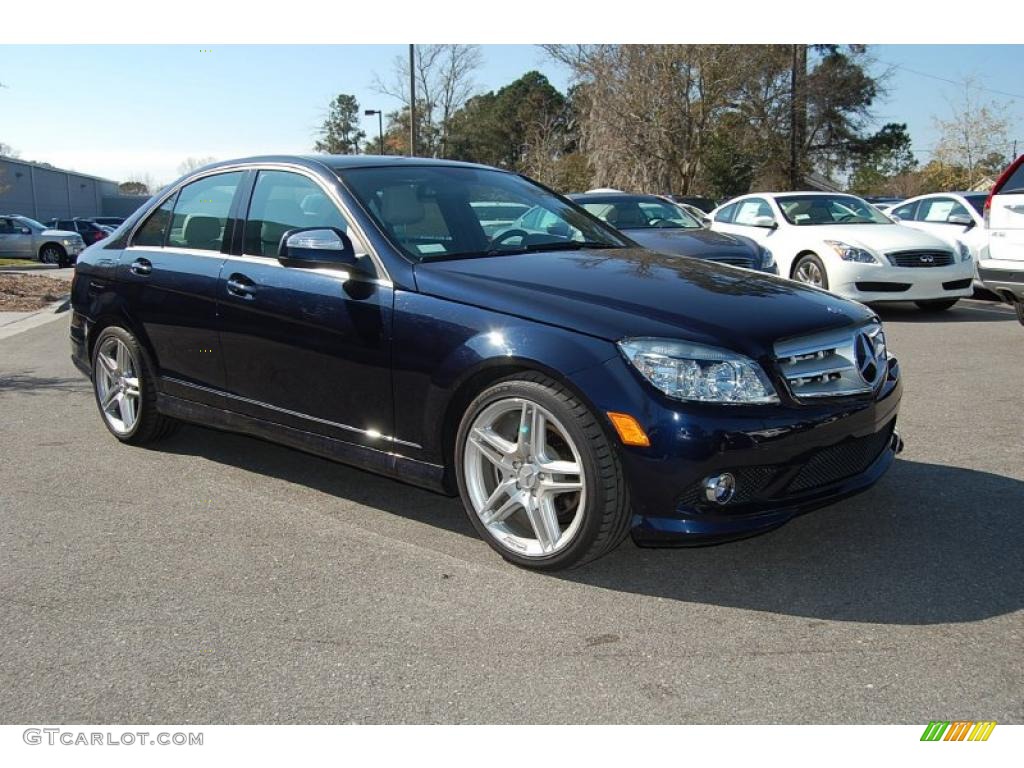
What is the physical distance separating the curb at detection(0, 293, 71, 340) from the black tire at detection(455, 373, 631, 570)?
10.1 metres

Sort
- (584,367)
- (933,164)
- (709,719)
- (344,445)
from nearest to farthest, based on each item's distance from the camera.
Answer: (709,719)
(584,367)
(344,445)
(933,164)

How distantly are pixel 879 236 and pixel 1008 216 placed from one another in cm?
299

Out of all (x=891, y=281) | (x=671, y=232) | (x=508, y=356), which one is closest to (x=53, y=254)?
(x=671, y=232)

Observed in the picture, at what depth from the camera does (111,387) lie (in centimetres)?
595

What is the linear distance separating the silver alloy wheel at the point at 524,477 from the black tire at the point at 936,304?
30.5 feet

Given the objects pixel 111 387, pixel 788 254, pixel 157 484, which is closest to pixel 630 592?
pixel 157 484

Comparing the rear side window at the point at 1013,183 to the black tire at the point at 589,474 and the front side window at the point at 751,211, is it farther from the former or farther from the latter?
the black tire at the point at 589,474

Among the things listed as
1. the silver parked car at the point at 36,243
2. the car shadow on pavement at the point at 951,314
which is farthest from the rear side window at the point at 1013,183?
the silver parked car at the point at 36,243

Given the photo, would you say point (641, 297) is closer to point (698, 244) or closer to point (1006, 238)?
point (1006, 238)

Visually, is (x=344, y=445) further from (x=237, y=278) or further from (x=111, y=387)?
(x=111, y=387)

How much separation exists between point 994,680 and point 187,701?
2.37 m

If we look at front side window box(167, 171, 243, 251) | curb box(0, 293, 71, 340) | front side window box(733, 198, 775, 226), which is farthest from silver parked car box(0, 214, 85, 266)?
front side window box(167, 171, 243, 251)

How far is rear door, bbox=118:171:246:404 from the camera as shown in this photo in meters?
5.04

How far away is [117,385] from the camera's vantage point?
5.89 meters
